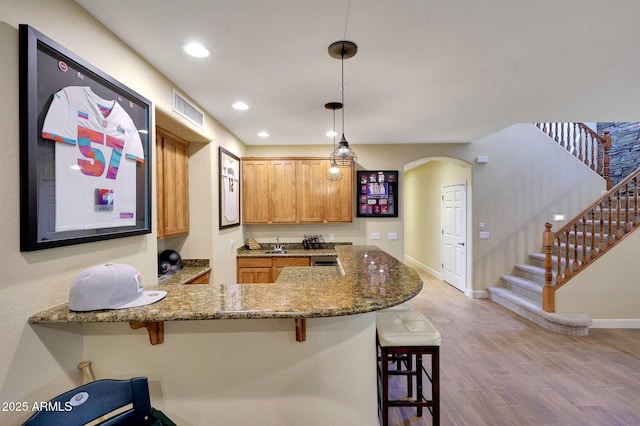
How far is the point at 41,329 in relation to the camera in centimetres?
136

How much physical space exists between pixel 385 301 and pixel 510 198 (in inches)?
185

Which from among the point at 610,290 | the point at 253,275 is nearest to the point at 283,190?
the point at 253,275

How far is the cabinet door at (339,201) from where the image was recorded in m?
4.72

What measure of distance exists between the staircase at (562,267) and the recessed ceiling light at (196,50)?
4.53 metres

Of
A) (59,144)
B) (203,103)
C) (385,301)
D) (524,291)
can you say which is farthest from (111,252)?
(524,291)

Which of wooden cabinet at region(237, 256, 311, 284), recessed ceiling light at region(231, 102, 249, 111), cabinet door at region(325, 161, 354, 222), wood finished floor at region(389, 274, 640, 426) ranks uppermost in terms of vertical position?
recessed ceiling light at region(231, 102, 249, 111)

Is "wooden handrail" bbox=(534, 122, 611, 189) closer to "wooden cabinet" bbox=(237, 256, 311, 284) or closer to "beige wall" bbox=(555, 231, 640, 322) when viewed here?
"beige wall" bbox=(555, 231, 640, 322)

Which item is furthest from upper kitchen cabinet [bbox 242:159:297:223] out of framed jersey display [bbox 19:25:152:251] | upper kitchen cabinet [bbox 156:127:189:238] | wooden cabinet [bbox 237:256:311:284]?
framed jersey display [bbox 19:25:152:251]

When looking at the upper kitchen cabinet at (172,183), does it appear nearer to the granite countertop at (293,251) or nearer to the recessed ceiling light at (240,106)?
the recessed ceiling light at (240,106)

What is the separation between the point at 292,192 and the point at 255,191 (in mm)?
616

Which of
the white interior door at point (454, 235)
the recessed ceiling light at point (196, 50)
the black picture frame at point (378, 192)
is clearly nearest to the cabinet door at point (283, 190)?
the black picture frame at point (378, 192)

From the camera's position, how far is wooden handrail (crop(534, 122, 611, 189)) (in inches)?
193

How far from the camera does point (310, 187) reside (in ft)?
15.5

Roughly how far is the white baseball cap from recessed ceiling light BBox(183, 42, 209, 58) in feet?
5.08
